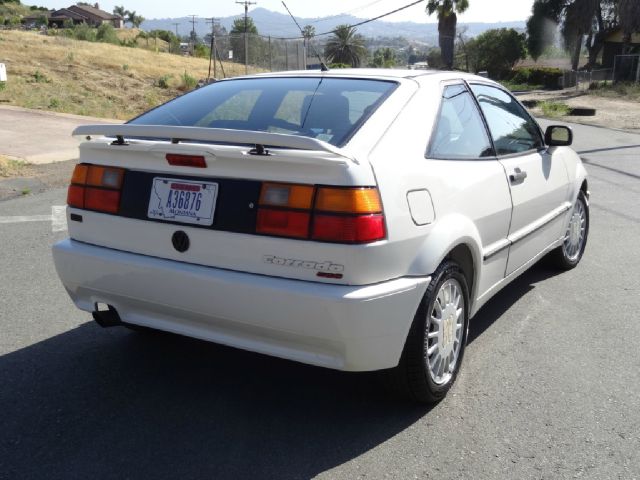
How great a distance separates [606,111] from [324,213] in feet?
92.9

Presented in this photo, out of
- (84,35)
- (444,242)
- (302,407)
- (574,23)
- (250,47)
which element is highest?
(574,23)

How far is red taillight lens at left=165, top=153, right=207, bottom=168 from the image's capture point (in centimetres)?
323

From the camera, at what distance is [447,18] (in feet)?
166

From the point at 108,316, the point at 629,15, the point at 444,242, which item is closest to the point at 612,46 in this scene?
the point at 629,15

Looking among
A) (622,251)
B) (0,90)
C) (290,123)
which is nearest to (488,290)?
(290,123)

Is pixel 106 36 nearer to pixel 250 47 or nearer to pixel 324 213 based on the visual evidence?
pixel 250 47

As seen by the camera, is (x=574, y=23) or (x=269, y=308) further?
(x=574, y=23)

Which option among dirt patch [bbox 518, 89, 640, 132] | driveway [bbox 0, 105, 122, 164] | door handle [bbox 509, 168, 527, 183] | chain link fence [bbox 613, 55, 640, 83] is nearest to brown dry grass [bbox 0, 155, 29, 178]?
driveway [bbox 0, 105, 122, 164]

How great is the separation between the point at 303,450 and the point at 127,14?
172096 mm

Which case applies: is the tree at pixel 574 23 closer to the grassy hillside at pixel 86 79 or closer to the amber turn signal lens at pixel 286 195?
the grassy hillside at pixel 86 79

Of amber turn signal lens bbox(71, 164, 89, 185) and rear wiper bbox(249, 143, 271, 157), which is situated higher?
rear wiper bbox(249, 143, 271, 157)

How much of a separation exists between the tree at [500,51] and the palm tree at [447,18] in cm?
1439

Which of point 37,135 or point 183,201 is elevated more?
point 183,201

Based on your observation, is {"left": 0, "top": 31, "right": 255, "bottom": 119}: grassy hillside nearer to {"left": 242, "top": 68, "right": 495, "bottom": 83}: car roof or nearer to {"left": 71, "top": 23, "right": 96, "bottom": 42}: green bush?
{"left": 71, "top": 23, "right": 96, "bottom": 42}: green bush
